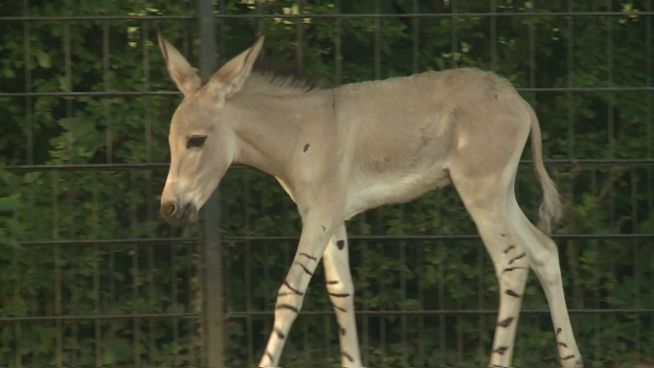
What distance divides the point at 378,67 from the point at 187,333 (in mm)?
1916

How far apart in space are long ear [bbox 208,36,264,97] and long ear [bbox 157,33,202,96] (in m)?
0.12

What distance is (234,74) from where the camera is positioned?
7336 mm

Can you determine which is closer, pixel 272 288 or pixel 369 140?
pixel 369 140

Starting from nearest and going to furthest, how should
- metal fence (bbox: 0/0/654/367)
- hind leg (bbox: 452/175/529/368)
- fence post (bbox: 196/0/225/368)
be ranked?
hind leg (bbox: 452/175/529/368) → fence post (bbox: 196/0/225/368) → metal fence (bbox: 0/0/654/367)

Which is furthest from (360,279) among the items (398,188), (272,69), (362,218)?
(272,69)

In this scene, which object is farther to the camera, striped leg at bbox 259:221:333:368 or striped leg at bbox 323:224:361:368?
striped leg at bbox 323:224:361:368

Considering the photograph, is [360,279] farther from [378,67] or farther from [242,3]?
[242,3]

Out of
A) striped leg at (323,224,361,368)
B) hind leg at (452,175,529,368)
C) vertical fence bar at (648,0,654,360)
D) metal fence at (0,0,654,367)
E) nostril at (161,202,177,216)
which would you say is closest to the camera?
nostril at (161,202,177,216)

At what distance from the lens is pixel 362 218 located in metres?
8.30

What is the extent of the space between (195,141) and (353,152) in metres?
0.84

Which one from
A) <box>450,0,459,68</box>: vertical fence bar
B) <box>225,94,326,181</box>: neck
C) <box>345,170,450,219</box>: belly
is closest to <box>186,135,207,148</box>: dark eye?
<box>225,94,326,181</box>: neck

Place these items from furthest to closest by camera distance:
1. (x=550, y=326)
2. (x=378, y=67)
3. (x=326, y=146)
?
(x=550, y=326)
(x=378, y=67)
(x=326, y=146)

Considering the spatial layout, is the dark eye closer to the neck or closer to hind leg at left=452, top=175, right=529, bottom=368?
the neck

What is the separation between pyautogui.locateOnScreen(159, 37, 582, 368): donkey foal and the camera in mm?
7355
